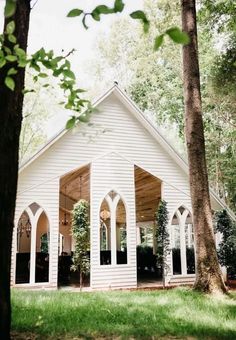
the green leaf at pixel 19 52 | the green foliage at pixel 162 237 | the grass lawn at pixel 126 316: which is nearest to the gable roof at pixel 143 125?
the green foliage at pixel 162 237

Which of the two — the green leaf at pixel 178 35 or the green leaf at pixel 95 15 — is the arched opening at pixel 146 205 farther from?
the green leaf at pixel 178 35

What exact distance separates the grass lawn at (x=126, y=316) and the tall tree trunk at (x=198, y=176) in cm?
50

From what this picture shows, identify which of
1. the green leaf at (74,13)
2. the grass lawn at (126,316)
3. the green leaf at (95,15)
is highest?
the green leaf at (95,15)

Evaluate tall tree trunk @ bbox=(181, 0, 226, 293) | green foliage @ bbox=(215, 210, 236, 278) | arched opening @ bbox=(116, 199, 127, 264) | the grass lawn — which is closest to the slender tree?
the grass lawn

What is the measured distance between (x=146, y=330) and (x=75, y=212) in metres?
6.85

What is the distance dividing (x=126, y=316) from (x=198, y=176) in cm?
388

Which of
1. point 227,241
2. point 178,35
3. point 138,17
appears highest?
point 138,17

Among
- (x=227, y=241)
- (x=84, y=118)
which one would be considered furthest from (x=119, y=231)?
(x=84, y=118)

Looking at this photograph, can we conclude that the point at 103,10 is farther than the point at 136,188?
No

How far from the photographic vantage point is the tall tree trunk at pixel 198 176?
7.95 meters

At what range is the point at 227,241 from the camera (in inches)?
521

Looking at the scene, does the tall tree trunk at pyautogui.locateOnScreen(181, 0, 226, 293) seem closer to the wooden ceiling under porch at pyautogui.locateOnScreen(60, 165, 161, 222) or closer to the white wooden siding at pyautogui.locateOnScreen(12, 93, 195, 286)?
the white wooden siding at pyautogui.locateOnScreen(12, 93, 195, 286)

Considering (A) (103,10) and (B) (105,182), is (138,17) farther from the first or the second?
(B) (105,182)

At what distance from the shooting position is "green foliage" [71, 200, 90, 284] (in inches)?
444
